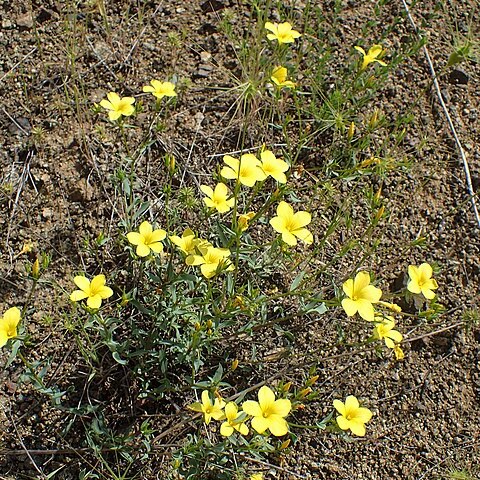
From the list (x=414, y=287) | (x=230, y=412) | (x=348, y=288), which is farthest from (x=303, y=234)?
(x=230, y=412)

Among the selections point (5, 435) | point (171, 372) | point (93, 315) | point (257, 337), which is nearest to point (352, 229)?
point (257, 337)

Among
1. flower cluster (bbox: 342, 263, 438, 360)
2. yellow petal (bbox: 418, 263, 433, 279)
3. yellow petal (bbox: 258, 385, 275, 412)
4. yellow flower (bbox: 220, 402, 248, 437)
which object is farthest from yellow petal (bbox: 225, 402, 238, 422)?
yellow petal (bbox: 418, 263, 433, 279)

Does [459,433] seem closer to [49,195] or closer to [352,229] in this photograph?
[352,229]

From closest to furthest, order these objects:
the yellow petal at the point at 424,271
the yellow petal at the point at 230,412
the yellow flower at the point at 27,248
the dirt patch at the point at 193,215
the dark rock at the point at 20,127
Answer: the yellow petal at the point at 230,412 < the yellow petal at the point at 424,271 < the dirt patch at the point at 193,215 < the yellow flower at the point at 27,248 < the dark rock at the point at 20,127

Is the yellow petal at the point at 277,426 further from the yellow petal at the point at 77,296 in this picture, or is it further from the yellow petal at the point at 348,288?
the yellow petal at the point at 77,296

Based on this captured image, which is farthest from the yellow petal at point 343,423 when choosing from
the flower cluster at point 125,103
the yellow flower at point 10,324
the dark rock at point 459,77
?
the dark rock at point 459,77

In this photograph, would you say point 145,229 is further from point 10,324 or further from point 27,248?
point 27,248

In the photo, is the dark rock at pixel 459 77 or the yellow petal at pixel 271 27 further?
the dark rock at pixel 459 77
